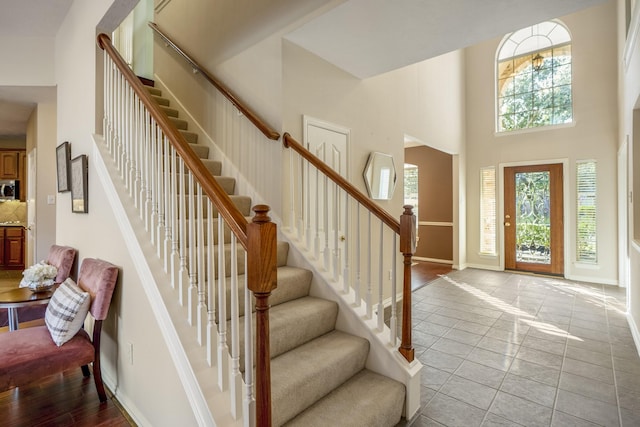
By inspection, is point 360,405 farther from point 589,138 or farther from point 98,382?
point 589,138

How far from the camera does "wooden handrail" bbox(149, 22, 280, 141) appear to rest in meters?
2.78

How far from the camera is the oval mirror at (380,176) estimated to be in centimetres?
379

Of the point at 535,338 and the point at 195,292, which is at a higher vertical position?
the point at 195,292

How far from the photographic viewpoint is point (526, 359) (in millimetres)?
2730

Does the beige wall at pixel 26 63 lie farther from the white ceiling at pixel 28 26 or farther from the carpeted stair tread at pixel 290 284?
the carpeted stair tread at pixel 290 284

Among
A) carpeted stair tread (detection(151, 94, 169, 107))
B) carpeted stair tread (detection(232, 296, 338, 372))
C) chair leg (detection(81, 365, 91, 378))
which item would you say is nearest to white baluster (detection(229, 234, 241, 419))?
carpeted stair tread (detection(232, 296, 338, 372))

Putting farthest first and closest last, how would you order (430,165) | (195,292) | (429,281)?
1. (430,165)
2. (429,281)
3. (195,292)

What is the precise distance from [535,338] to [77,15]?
5.23m

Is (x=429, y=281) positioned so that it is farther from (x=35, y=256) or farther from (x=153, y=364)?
(x=35, y=256)

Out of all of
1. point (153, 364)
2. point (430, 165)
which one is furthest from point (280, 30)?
point (430, 165)

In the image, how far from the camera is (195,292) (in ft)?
5.51

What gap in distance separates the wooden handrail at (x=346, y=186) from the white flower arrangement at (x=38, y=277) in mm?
2190

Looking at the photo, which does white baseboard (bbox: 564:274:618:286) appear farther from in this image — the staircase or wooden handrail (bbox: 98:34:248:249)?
wooden handrail (bbox: 98:34:248:249)

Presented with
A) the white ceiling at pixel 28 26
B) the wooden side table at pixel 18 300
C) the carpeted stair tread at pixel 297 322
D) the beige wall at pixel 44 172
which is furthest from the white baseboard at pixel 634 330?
the beige wall at pixel 44 172
